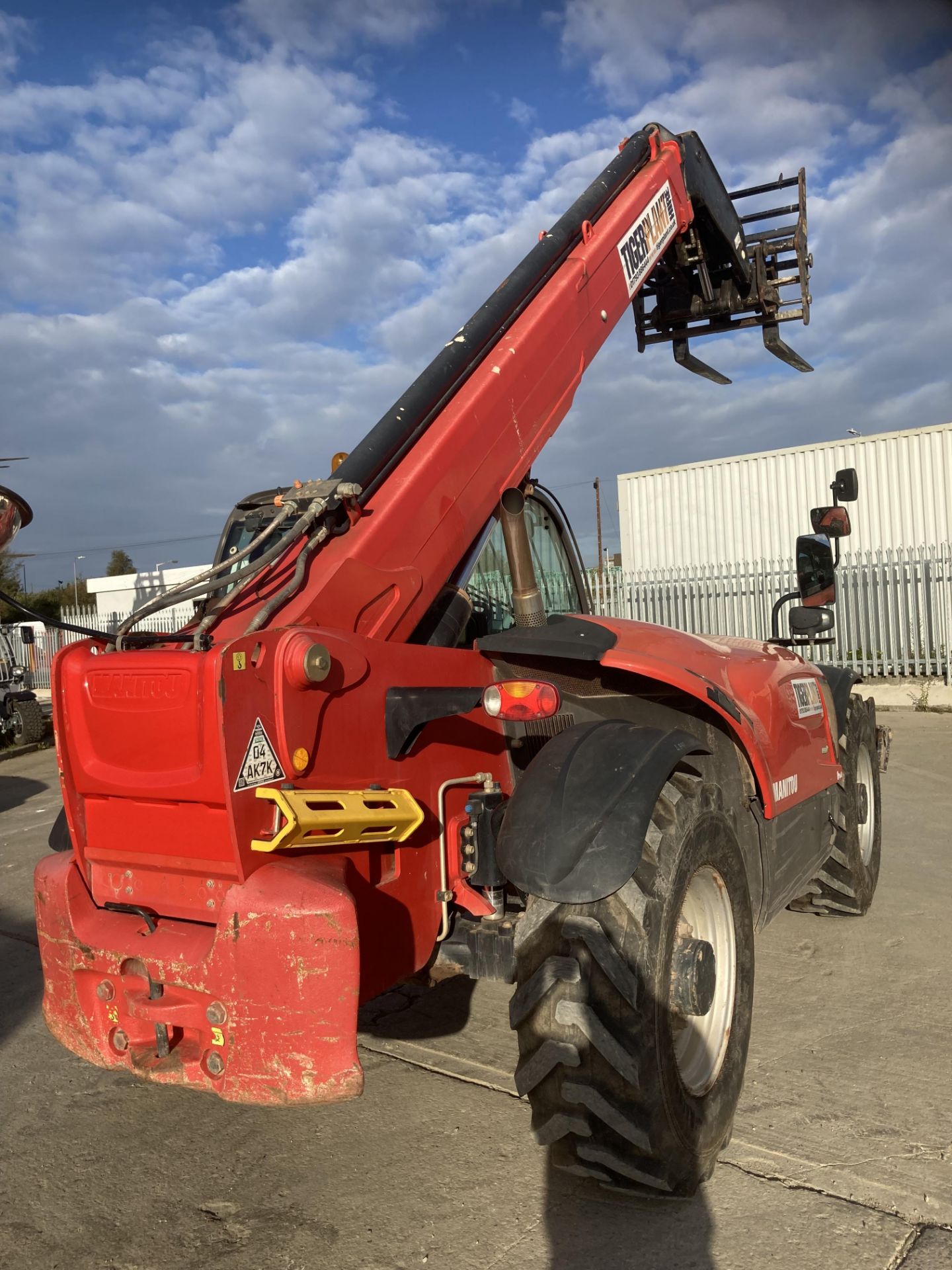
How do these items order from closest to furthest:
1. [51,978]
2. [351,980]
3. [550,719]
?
1. [351,980]
2. [51,978]
3. [550,719]

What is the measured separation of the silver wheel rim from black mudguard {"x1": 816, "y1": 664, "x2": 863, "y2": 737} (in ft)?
6.27

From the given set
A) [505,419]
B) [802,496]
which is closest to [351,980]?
[505,419]

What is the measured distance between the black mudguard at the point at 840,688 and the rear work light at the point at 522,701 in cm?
268

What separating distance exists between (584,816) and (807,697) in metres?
1.94

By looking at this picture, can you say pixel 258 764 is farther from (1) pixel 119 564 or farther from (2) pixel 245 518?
(1) pixel 119 564

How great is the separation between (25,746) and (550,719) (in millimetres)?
13405

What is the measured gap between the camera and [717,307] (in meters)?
5.70

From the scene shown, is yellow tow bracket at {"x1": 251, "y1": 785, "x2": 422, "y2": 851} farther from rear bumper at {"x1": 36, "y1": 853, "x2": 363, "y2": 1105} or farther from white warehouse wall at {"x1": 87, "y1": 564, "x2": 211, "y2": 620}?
white warehouse wall at {"x1": 87, "y1": 564, "x2": 211, "y2": 620}

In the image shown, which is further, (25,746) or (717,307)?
(25,746)

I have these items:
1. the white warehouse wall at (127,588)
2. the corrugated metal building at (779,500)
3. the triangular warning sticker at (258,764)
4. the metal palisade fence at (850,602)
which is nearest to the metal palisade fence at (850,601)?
the metal palisade fence at (850,602)

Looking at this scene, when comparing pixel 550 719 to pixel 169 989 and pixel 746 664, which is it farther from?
pixel 169 989

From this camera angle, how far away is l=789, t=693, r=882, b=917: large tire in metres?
4.77

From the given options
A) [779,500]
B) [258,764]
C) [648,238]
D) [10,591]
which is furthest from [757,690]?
[10,591]

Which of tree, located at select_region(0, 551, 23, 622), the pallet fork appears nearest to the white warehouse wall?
tree, located at select_region(0, 551, 23, 622)
